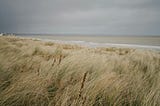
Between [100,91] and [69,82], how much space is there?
578mm

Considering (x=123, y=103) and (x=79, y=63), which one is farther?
(x=79, y=63)

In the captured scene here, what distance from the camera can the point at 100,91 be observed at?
88.3 inches

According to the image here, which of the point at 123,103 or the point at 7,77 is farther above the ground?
the point at 7,77

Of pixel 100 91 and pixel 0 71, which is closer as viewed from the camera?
pixel 100 91

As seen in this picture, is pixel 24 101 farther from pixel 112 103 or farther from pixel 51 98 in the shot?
pixel 112 103

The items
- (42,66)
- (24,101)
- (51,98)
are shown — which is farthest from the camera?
(42,66)

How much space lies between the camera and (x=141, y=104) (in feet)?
6.97

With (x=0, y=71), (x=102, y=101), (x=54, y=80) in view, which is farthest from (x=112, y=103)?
(x=0, y=71)

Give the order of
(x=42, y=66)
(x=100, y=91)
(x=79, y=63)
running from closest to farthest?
(x=100, y=91), (x=42, y=66), (x=79, y=63)

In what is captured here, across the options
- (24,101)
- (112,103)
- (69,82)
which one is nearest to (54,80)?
(69,82)

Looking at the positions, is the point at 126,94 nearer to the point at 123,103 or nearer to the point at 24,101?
the point at 123,103

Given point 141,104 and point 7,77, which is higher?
point 7,77

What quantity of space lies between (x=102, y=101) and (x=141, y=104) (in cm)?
47

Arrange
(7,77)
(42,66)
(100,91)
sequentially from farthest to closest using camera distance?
(42,66), (7,77), (100,91)
